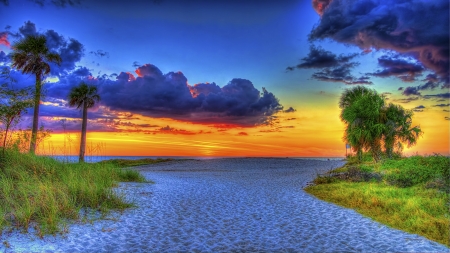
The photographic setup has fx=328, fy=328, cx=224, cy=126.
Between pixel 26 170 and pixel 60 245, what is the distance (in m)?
7.65

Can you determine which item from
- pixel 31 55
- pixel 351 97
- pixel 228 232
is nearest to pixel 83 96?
pixel 31 55

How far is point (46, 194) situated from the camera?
30.5 feet

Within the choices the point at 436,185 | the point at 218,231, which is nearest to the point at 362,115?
the point at 436,185

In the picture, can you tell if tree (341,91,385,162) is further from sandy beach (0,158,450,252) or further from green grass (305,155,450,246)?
sandy beach (0,158,450,252)

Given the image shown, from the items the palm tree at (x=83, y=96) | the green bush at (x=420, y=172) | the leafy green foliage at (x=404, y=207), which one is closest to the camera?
the leafy green foliage at (x=404, y=207)

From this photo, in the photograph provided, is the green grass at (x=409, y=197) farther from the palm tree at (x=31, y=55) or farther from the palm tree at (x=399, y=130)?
the palm tree at (x=31, y=55)

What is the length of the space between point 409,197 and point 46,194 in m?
12.1

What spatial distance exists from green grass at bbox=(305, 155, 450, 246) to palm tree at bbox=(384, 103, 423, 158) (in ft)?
31.6

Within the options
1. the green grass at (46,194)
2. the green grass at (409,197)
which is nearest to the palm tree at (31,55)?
the green grass at (46,194)

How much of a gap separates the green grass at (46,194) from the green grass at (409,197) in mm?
8251

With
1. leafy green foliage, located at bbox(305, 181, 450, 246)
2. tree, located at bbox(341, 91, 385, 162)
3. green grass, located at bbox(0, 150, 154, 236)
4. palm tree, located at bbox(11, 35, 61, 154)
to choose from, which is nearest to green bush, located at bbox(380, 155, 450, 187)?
leafy green foliage, located at bbox(305, 181, 450, 246)

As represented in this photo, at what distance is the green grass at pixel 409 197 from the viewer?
8.68 meters

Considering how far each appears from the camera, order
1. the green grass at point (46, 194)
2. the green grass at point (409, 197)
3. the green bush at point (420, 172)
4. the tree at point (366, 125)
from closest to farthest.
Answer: the green grass at point (46, 194) < the green grass at point (409, 197) < the green bush at point (420, 172) < the tree at point (366, 125)

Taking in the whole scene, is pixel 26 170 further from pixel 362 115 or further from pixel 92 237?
pixel 362 115
